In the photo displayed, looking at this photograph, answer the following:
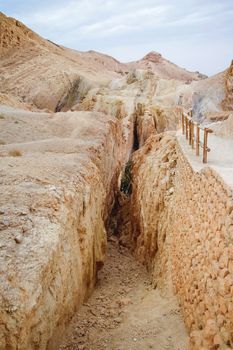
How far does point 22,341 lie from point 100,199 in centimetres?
612

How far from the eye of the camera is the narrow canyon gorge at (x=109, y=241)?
5594 millimetres

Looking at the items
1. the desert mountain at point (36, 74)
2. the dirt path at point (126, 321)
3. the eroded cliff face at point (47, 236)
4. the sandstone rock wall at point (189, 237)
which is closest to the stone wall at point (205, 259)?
the sandstone rock wall at point (189, 237)

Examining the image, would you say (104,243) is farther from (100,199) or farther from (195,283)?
(195,283)

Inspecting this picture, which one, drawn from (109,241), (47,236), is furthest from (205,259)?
(109,241)

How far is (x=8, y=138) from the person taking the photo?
13.0 m

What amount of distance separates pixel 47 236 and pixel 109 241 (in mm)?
7464

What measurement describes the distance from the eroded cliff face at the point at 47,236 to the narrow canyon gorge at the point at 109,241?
0.02 metres

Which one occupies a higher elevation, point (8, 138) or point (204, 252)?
point (8, 138)

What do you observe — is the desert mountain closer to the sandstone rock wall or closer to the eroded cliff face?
the sandstone rock wall

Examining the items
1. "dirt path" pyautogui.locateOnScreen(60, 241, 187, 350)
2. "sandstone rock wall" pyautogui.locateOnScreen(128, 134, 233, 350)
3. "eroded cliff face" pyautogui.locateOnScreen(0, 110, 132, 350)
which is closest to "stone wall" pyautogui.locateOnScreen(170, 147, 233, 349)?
"sandstone rock wall" pyautogui.locateOnScreen(128, 134, 233, 350)

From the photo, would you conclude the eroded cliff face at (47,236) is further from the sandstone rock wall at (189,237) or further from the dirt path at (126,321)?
the sandstone rock wall at (189,237)

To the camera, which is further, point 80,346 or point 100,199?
point 100,199

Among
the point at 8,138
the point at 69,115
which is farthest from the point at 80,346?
the point at 69,115

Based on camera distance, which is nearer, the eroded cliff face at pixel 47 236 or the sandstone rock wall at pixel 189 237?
the eroded cliff face at pixel 47 236
